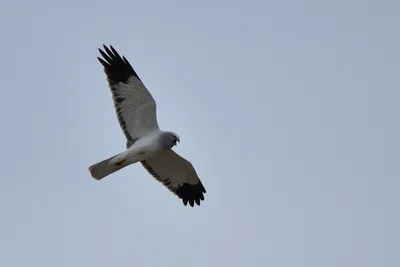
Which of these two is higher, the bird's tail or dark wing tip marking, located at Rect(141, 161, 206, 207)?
dark wing tip marking, located at Rect(141, 161, 206, 207)

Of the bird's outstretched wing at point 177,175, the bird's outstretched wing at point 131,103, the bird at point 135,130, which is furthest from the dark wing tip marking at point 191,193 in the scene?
the bird's outstretched wing at point 131,103

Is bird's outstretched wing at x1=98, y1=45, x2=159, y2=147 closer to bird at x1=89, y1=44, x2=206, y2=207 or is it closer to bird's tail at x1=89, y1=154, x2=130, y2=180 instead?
bird at x1=89, y1=44, x2=206, y2=207

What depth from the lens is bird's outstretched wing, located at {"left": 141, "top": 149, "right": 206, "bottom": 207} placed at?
1809 cm

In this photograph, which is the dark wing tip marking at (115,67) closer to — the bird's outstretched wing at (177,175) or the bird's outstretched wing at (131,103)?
the bird's outstretched wing at (131,103)

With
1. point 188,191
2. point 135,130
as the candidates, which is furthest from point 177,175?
point 135,130

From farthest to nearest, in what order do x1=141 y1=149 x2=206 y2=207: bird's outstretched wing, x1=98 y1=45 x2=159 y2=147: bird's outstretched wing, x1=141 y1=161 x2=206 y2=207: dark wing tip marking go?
x1=141 y1=161 x2=206 y2=207: dark wing tip marking, x1=141 y1=149 x2=206 y2=207: bird's outstretched wing, x1=98 y1=45 x2=159 y2=147: bird's outstretched wing

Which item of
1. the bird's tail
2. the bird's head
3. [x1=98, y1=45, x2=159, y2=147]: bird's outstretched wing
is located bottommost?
the bird's tail

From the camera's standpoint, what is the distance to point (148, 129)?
17375 mm

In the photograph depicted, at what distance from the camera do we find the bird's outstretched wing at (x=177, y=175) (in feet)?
59.4

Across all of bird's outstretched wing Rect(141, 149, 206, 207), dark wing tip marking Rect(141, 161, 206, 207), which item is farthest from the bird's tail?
dark wing tip marking Rect(141, 161, 206, 207)

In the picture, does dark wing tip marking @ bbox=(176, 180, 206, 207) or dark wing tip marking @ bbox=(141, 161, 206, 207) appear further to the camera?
dark wing tip marking @ bbox=(176, 180, 206, 207)

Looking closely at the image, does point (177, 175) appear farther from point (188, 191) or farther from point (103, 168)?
point (103, 168)

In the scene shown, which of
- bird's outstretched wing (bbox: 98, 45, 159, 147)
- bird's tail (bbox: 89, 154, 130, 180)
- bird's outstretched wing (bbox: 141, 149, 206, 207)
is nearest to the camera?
bird's tail (bbox: 89, 154, 130, 180)

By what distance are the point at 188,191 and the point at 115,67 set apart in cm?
384
